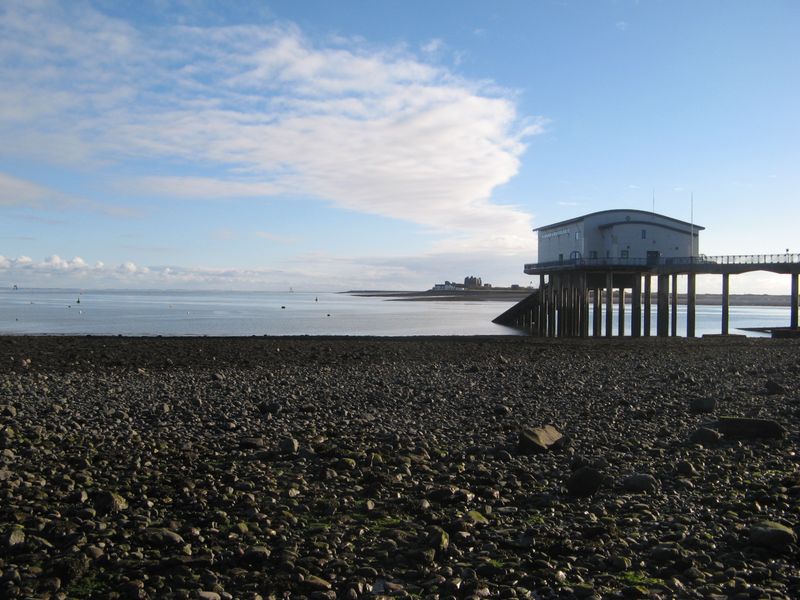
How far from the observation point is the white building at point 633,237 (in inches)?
1892

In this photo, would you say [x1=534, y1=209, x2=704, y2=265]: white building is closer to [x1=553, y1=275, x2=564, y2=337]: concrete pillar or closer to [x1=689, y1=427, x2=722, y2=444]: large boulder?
[x1=553, y1=275, x2=564, y2=337]: concrete pillar

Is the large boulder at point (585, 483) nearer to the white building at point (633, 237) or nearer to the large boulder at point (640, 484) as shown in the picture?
the large boulder at point (640, 484)

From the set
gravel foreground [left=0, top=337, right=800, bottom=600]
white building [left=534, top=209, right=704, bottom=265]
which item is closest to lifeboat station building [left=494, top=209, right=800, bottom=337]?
white building [left=534, top=209, right=704, bottom=265]

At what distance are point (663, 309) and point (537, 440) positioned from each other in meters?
38.7

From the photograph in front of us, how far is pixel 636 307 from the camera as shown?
4584 centimetres

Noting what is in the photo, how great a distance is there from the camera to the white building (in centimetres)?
4806

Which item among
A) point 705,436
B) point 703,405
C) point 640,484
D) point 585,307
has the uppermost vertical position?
point 585,307

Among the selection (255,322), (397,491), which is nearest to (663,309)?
(255,322)

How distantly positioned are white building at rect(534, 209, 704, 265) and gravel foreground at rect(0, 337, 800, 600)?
107 feet

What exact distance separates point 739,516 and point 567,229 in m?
47.6

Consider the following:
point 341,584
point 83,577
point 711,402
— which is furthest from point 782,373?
point 83,577

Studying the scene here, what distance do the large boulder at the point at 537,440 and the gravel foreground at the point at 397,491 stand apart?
34 millimetres

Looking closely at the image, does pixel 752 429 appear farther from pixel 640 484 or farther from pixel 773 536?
pixel 773 536

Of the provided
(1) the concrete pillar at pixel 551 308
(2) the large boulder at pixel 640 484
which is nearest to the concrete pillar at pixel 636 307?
(1) the concrete pillar at pixel 551 308
